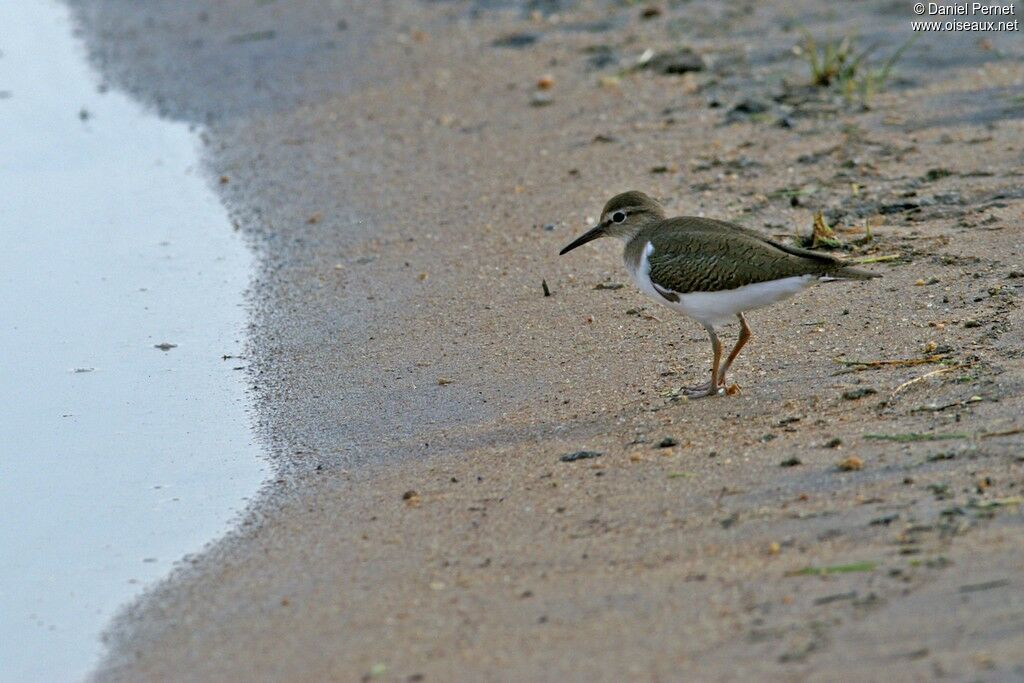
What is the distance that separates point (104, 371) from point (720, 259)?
11.4ft

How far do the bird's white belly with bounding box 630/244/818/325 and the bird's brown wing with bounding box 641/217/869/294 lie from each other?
0.03m

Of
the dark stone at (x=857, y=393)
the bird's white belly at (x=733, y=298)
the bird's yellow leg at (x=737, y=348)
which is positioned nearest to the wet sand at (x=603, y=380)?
the dark stone at (x=857, y=393)

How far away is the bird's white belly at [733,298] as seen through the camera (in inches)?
255

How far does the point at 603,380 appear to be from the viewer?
702 centimetres

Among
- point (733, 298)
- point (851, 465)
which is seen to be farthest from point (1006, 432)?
point (733, 298)

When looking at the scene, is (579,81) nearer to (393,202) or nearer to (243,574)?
(393,202)

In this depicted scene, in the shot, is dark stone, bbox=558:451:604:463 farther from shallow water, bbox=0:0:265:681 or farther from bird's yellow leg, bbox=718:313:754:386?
shallow water, bbox=0:0:265:681

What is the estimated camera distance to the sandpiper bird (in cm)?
644

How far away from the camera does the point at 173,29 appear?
15.3m

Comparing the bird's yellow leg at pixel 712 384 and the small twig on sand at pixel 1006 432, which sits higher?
the small twig on sand at pixel 1006 432

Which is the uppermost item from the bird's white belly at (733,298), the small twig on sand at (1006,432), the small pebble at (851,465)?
the bird's white belly at (733,298)

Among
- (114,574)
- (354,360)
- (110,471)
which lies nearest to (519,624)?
(114,574)

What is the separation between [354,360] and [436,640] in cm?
319

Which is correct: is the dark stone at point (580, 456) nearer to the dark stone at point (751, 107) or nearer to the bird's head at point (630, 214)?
the bird's head at point (630, 214)
